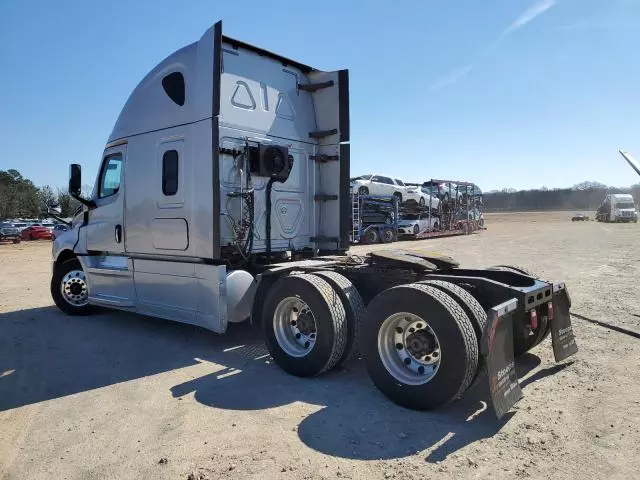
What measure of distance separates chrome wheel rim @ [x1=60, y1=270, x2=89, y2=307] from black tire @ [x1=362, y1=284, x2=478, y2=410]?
5.70 meters

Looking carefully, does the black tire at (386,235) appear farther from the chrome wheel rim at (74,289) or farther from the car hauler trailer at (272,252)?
the chrome wheel rim at (74,289)

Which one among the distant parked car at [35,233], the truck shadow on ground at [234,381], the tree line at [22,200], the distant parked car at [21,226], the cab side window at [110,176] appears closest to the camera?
the truck shadow on ground at [234,381]

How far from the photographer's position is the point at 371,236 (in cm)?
2520

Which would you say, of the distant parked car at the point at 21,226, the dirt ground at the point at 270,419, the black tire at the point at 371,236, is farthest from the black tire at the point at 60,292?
the distant parked car at the point at 21,226

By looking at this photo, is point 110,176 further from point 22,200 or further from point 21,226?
point 22,200

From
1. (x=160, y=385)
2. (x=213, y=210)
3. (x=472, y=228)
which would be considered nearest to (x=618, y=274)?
(x=213, y=210)

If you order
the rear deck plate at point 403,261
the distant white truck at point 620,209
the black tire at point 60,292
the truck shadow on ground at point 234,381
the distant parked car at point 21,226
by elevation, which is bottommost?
the truck shadow on ground at point 234,381

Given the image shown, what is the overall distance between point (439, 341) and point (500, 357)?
0.47 m

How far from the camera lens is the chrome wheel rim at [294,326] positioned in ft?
16.3

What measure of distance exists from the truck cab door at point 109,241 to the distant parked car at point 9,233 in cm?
3004

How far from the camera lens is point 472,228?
110 ft

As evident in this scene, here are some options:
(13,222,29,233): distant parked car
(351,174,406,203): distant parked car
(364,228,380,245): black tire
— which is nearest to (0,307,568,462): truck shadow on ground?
(351,174,406,203): distant parked car

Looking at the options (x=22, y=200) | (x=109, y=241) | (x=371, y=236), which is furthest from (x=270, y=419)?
(x=22, y=200)

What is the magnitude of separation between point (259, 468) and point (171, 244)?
3.73 m
